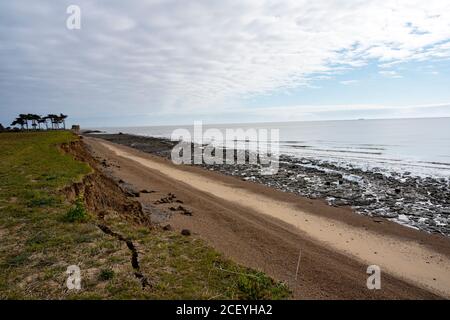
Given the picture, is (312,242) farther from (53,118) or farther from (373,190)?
(53,118)

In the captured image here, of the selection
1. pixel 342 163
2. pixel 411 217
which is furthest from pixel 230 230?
pixel 342 163

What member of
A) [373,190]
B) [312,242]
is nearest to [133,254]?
[312,242]

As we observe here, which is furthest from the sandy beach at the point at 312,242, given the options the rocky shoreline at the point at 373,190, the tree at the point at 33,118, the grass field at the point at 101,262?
the tree at the point at 33,118

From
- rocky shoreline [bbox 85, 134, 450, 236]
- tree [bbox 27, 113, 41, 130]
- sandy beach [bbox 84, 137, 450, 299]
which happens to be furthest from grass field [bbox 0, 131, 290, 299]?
tree [bbox 27, 113, 41, 130]

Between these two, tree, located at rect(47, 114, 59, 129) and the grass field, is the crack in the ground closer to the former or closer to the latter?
the grass field

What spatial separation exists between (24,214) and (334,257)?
906 centimetres

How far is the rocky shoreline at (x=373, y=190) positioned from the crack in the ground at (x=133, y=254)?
11.2 metres

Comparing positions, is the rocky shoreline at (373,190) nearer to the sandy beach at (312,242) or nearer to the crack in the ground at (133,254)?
the sandy beach at (312,242)

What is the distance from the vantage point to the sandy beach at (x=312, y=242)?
7.70 metres

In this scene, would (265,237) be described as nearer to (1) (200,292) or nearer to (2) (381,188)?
(1) (200,292)

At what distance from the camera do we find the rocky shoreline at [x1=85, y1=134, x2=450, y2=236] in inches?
563

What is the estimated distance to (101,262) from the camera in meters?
6.37
